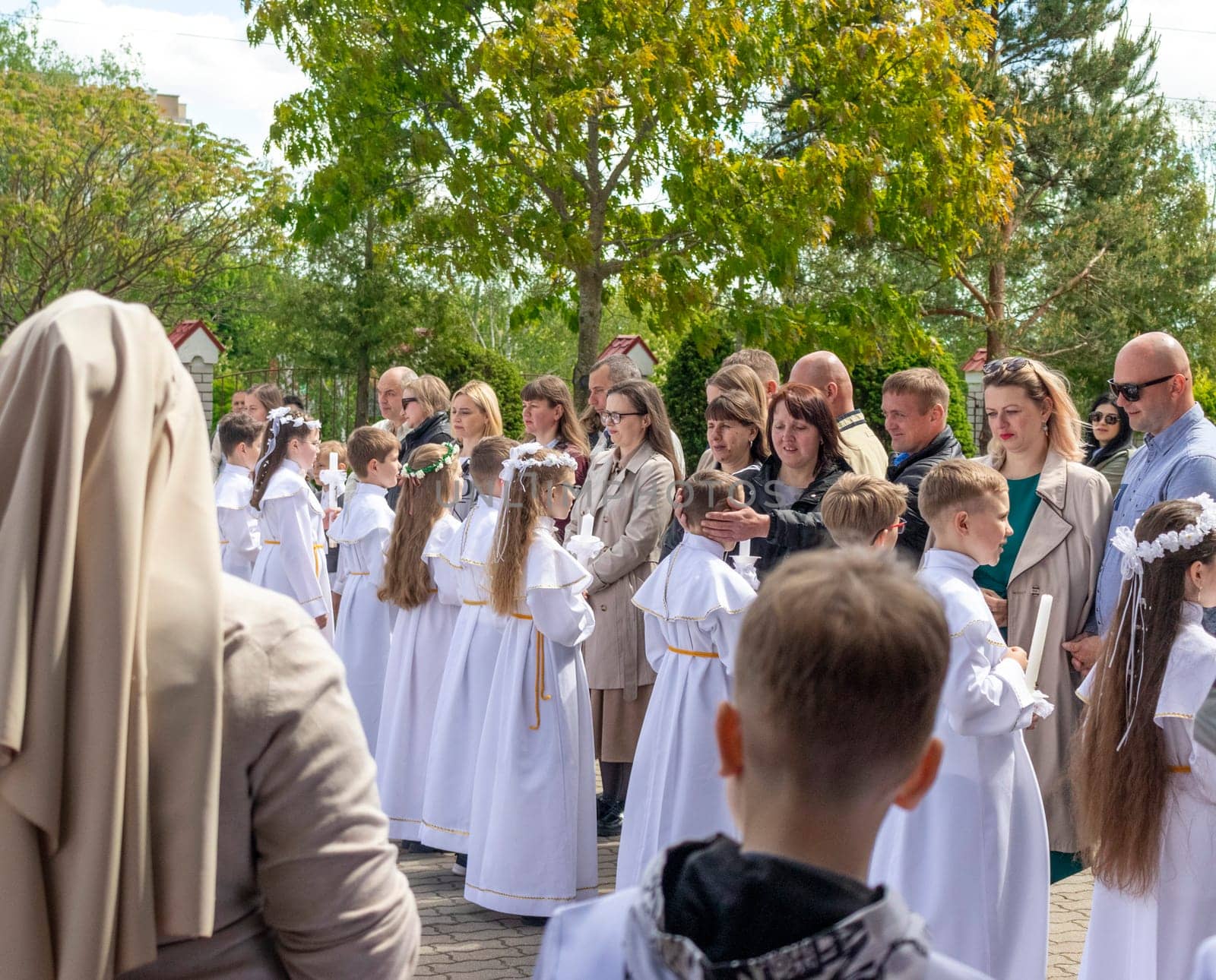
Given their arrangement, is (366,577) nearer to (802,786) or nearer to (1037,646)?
(1037,646)

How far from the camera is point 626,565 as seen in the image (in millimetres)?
6926

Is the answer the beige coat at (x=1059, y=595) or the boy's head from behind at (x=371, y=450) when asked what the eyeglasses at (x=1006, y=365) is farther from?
the boy's head from behind at (x=371, y=450)

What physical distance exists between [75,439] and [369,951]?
819mm

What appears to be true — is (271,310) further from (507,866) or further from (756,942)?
(756,942)

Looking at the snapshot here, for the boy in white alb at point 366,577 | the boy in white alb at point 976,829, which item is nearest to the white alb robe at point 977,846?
the boy in white alb at point 976,829

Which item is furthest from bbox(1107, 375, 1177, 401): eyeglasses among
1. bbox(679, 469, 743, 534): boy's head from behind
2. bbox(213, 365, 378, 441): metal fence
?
bbox(213, 365, 378, 441): metal fence

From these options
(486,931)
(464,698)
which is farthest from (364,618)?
(486,931)

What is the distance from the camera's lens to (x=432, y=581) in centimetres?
727

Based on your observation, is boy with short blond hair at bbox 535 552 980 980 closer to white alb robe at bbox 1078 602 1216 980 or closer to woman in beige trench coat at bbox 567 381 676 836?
white alb robe at bbox 1078 602 1216 980

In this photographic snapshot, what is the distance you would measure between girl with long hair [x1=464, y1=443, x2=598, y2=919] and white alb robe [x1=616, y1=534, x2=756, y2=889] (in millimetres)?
584

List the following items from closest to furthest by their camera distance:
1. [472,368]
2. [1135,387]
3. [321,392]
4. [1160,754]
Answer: [1160,754], [1135,387], [472,368], [321,392]

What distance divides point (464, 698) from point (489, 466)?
3.78ft

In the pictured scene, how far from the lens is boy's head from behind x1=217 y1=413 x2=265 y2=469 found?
31.1ft

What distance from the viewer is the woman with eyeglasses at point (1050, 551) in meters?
5.14
